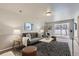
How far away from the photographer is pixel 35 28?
1472 millimetres

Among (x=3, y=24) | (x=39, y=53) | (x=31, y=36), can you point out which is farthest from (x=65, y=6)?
(x=3, y=24)

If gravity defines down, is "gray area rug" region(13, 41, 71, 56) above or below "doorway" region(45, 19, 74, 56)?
below

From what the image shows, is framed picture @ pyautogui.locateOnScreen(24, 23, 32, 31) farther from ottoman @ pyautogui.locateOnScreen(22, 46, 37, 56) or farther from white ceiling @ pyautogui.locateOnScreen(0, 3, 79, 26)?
ottoman @ pyautogui.locateOnScreen(22, 46, 37, 56)

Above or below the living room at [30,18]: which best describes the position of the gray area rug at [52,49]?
below

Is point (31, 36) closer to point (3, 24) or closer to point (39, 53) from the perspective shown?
point (39, 53)

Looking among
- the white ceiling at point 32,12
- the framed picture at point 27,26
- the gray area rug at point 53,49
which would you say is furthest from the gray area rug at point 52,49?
the white ceiling at point 32,12

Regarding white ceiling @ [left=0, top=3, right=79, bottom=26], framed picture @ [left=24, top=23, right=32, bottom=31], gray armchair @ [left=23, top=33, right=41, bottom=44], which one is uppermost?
white ceiling @ [left=0, top=3, right=79, bottom=26]

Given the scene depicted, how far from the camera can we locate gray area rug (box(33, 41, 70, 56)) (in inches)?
56.7

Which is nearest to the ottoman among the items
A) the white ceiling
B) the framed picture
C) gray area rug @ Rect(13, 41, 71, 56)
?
gray area rug @ Rect(13, 41, 71, 56)

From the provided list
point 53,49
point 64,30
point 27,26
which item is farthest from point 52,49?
point 27,26

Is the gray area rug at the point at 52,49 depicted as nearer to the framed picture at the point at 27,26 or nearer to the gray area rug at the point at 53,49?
the gray area rug at the point at 53,49

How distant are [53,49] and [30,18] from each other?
2.04 ft

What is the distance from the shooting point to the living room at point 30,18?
141 cm

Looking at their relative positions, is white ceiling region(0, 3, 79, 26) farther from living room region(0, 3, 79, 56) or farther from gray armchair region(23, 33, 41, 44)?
gray armchair region(23, 33, 41, 44)
